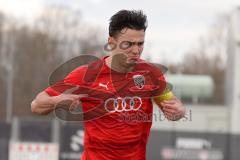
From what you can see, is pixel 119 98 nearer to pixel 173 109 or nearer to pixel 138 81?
pixel 138 81

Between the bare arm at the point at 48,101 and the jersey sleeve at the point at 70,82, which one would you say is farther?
the jersey sleeve at the point at 70,82

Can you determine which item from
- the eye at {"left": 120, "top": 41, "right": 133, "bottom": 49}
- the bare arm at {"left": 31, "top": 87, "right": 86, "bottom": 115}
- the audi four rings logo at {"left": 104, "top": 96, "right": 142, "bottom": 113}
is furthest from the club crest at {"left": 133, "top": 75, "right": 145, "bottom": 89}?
the bare arm at {"left": 31, "top": 87, "right": 86, "bottom": 115}

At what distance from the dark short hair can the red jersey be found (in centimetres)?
24

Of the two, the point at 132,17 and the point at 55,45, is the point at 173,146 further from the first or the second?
the point at 55,45

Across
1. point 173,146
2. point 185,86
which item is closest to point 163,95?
point 173,146

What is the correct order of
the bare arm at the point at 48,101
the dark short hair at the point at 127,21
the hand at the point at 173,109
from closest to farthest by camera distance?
the bare arm at the point at 48,101
the dark short hair at the point at 127,21
the hand at the point at 173,109

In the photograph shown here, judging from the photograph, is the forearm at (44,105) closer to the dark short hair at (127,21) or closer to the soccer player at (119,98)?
the soccer player at (119,98)

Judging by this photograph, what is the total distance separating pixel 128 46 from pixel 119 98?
0.34m

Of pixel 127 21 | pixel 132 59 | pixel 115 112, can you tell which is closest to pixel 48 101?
pixel 115 112

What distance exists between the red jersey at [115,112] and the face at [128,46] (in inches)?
5.5

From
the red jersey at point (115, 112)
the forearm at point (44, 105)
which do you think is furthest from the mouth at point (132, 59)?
the forearm at point (44, 105)

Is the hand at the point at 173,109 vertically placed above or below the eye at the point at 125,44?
below

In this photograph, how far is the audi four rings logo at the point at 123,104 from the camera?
178 inches

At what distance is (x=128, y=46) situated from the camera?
4.45m
